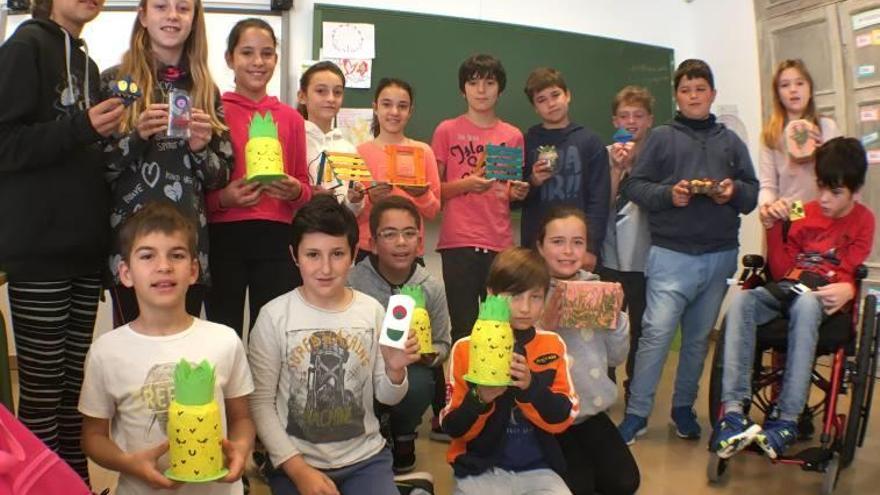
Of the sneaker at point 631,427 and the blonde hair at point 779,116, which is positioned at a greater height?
the blonde hair at point 779,116

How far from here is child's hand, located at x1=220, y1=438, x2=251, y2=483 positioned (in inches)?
62.6

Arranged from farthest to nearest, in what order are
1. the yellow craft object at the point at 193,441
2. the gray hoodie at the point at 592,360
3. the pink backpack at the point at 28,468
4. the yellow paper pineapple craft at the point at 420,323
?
1. the gray hoodie at the point at 592,360
2. the yellow paper pineapple craft at the point at 420,323
3. the yellow craft object at the point at 193,441
4. the pink backpack at the point at 28,468

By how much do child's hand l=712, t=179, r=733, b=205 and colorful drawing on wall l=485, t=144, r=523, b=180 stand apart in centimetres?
79

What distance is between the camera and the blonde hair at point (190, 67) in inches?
79.3

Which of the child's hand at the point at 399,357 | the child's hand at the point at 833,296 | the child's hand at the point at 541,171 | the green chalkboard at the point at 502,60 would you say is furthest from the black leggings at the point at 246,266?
the green chalkboard at the point at 502,60

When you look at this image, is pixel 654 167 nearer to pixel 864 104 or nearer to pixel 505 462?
pixel 505 462

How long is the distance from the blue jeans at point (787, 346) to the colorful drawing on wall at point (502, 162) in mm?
977

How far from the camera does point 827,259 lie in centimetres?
266

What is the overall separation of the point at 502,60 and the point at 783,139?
1982mm

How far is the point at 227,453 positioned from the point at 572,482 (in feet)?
3.56

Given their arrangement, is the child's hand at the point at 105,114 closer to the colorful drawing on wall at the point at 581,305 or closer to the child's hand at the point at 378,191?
the child's hand at the point at 378,191

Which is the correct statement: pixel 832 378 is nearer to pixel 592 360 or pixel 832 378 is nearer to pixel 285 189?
pixel 592 360

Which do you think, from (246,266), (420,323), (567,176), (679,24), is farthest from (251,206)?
(679,24)

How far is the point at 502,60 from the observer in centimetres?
456
